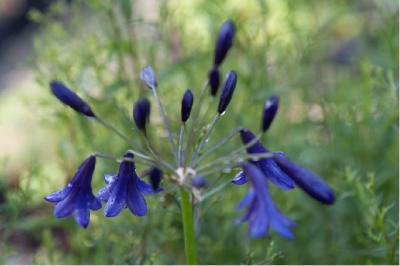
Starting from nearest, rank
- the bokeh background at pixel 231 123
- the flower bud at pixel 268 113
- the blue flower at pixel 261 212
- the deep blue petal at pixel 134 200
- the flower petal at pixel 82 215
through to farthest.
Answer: the blue flower at pixel 261 212, the flower bud at pixel 268 113, the flower petal at pixel 82 215, the deep blue petal at pixel 134 200, the bokeh background at pixel 231 123

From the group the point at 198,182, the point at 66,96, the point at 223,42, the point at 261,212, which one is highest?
the point at 223,42

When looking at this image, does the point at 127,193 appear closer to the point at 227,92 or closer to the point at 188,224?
the point at 188,224

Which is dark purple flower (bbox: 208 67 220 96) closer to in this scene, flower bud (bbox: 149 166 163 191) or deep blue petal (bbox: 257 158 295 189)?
deep blue petal (bbox: 257 158 295 189)

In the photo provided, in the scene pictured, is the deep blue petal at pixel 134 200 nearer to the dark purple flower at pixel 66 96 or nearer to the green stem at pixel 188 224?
the green stem at pixel 188 224

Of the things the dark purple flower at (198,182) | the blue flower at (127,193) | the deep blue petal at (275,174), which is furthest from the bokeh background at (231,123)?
the dark purple flower at (198,182)

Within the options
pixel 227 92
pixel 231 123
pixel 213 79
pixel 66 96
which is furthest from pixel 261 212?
pixel 231 123

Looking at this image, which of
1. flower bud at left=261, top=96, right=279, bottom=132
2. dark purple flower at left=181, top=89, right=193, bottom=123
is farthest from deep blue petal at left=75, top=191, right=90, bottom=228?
flower bud at left=261, top=96, right=279, bottom=132

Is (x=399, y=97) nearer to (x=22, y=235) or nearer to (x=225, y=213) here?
(x=225, y=213)

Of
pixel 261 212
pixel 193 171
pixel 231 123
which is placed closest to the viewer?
pixel 261 212
